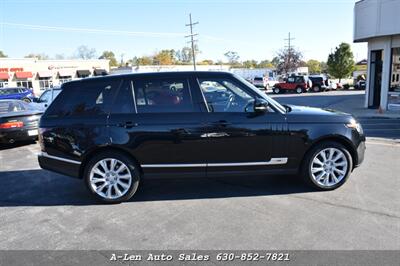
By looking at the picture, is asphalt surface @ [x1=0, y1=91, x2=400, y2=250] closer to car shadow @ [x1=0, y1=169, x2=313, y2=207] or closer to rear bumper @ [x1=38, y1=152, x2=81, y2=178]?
car shadow @ [x1=0, y1=169, x2=313, y2=207]

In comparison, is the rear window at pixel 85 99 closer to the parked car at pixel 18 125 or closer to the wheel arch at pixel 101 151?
the wheel arch at pixel 101 151

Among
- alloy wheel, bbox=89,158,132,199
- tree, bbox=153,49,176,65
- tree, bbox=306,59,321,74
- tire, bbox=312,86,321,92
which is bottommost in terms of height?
tire, bbox=312,86,321,92

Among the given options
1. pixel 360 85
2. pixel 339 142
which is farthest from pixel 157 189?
pixel 360 85

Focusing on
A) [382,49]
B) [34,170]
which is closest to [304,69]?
[382,49]

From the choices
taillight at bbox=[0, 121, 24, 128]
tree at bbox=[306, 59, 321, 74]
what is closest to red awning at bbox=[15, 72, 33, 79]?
taillight at bbox=[0, 121, 24, 128]

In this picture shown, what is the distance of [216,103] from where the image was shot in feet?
16.2

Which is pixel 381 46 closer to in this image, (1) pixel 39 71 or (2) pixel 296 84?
(2) pixel 296 84

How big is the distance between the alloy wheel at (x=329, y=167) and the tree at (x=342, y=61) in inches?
1791

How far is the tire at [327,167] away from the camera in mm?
5090

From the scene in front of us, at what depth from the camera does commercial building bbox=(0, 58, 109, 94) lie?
50.6 metres

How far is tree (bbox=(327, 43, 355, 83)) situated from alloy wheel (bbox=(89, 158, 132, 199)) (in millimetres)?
46918

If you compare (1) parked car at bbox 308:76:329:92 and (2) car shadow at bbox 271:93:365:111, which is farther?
(1) parked car at bbox 308:76:329:92


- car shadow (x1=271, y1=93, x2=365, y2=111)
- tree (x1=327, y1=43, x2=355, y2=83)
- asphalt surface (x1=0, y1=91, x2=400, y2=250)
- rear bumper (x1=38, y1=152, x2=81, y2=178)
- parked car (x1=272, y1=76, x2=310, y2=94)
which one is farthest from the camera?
tree (x1=327, y1=43, x2=355, y2=83)

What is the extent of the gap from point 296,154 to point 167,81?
2.11m
